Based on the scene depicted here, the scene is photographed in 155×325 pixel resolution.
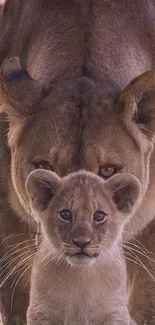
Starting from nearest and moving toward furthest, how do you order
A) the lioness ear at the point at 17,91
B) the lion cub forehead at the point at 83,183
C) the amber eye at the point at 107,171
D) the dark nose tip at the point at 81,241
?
the dark nose tip at the point at 81,241, the lion cub forehead at the point at 83,183, the amber eye at the point at 107,171, the lioness ear at the point at 17,91

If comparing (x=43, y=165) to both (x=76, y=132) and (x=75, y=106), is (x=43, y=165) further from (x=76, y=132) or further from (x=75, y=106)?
(x=75, y=106)

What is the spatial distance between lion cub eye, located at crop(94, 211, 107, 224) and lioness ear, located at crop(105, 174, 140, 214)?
0.45 ft

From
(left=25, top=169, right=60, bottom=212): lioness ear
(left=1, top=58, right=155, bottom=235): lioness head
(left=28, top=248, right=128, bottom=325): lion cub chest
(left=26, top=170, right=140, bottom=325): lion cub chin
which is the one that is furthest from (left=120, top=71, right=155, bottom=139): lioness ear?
(left=28, top=248, right=128, bottom=325): lion cub chest

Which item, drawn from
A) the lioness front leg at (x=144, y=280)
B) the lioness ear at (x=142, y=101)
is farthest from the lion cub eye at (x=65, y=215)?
the lioness front leg at (x=144, y=280)

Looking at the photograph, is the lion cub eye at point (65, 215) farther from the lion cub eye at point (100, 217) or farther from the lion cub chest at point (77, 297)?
the lion cub chest at point (77, 297)

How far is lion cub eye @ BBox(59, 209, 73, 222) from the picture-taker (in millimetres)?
5473

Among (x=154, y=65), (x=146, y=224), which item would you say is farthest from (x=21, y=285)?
(x=154, y=65)

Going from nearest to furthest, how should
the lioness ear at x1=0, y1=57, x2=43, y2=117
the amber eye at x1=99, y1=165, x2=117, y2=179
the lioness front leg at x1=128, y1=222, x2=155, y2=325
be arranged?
the amber eye at x1=99, y1=165, x2=117, y2=179 < the lioness ear at x1=0, y1=57, x2=43, y2=117 < the lioness front leg at x1=128, y1=222, x2=155, y2=325

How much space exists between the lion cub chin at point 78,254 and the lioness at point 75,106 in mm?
274

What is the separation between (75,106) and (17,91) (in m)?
0.29

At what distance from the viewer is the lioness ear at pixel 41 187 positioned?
221 inches

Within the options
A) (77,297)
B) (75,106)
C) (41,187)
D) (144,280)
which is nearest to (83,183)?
(41,187)

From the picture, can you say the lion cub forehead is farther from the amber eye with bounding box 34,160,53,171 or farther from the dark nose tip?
the amber eye with bounding box 34,160,53,171

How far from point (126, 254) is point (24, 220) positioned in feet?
1.46
